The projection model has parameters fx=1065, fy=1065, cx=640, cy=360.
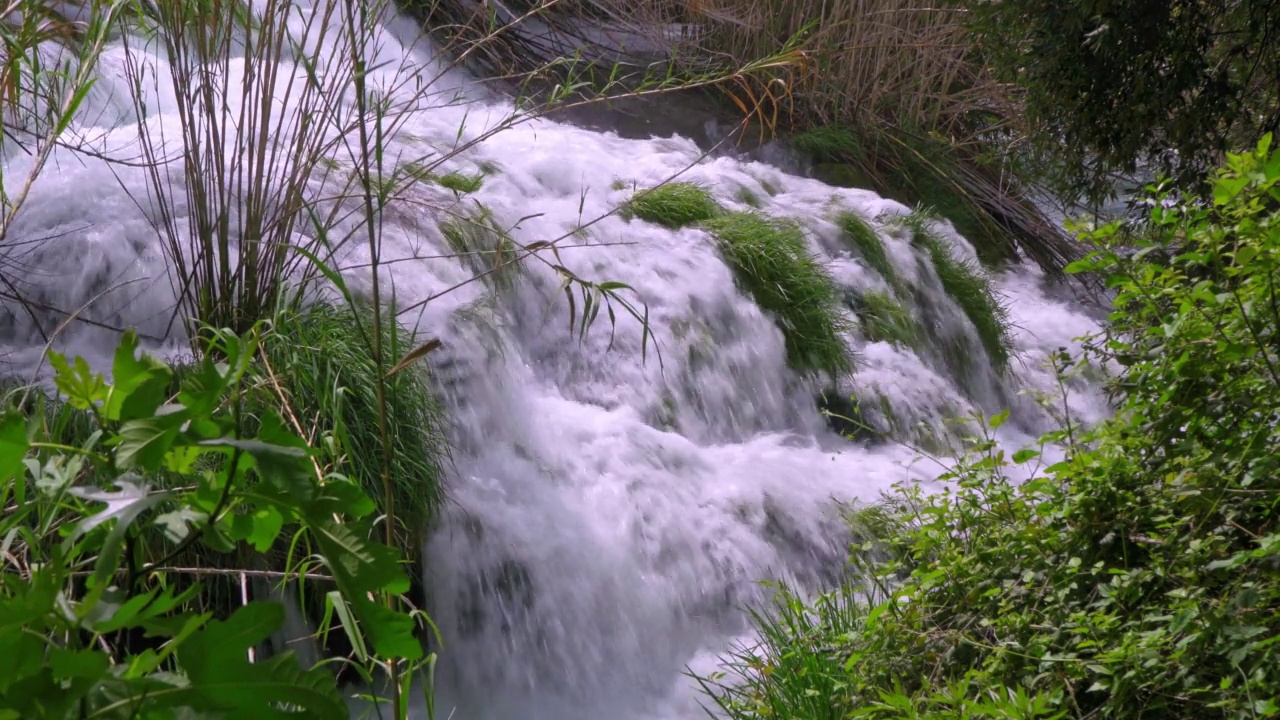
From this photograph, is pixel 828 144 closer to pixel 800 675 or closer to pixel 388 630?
pixel 800 675

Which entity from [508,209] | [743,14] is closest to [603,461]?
[508,209]

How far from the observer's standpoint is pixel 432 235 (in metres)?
4.63

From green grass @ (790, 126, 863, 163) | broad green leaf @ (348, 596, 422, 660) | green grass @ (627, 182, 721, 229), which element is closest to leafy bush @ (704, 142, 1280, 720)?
broad green leaf @ (348, 596, 422, 660)

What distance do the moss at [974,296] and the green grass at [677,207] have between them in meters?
1.60

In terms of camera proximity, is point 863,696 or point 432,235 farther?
point 432,235

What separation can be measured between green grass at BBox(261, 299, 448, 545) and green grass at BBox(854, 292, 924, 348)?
10.0 ft

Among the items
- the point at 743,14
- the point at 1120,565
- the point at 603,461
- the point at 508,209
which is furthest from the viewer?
the point at 743,14

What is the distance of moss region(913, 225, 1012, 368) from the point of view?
6.57 meters

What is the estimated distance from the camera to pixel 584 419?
436 centimetres

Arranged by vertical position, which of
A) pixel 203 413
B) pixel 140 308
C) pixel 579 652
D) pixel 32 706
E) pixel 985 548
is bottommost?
pixel 579 652

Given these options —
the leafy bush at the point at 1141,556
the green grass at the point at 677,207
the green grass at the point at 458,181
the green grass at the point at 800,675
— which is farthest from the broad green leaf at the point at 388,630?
the green grass at the point at 677,207

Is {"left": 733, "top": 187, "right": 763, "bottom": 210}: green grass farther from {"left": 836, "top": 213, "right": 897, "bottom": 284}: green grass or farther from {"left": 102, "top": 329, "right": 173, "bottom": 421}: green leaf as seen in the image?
{"left": 102, "top": 329, "right": 173, "bottom": 421}: green leaf

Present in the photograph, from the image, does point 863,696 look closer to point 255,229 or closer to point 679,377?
point 255,229

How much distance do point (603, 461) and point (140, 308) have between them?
1.76 metres
